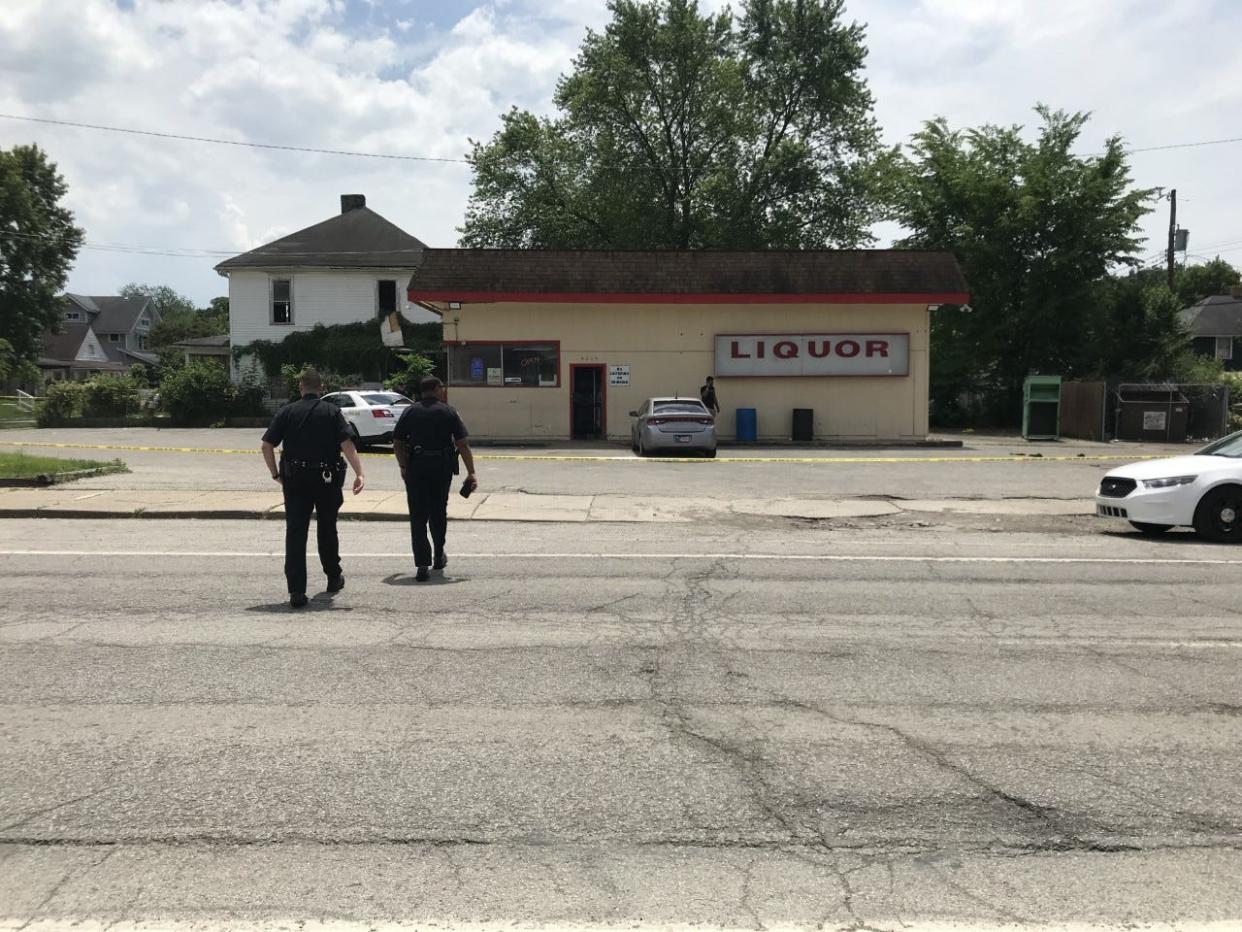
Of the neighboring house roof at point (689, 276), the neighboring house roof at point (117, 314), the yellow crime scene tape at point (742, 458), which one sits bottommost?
the yellow crime scene tape at point (742, 458)

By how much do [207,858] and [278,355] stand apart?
129 ft

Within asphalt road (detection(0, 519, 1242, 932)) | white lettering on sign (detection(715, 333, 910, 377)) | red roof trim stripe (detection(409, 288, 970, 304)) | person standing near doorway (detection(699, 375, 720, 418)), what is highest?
red roof trim stripe (detection(409, 288, 970, 304))

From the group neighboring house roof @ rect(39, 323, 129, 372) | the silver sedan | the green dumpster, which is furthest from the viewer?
neighboring house roof @ rect(39, 323, 129, 372)

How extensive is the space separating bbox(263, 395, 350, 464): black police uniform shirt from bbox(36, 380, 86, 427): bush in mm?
30531

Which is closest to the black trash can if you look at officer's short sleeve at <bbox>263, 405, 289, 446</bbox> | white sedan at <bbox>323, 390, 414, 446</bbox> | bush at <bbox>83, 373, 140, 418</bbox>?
white sedan at <bbox>323, 390, 414, 446</bbox>

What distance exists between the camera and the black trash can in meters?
28.0

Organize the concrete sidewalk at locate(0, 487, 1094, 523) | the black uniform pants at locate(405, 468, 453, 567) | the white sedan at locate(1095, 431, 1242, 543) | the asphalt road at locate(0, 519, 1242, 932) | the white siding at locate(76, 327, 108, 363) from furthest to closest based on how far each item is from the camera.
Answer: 1. the white siding at locate(76, 327, 108, 363)
2. the concrete sidewalk at locate(0, 487, 1094, 523)
3. the white sedan at locate(1095, 431, 1242, 543)
4. the black uniform pants at locate(405, 468, 453, 567)
5. the asphalt road at locate(0, 519, 1242, 932)

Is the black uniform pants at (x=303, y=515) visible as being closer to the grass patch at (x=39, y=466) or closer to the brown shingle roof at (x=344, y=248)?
the grass patch at (x=39, y=466)

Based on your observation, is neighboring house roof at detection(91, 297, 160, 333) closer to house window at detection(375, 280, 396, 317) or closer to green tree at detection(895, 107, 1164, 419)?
house window at detection(375, 280, 396, 317)

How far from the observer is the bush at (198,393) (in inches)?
1303

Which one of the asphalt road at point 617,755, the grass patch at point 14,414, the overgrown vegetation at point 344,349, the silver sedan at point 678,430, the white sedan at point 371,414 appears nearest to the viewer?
the asphalt road at point 617,755

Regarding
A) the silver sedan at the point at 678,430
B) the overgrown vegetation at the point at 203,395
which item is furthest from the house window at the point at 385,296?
the silver sedan at the point at 678,430

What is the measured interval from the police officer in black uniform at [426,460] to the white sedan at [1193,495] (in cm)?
787

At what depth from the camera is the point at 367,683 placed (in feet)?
18.7
